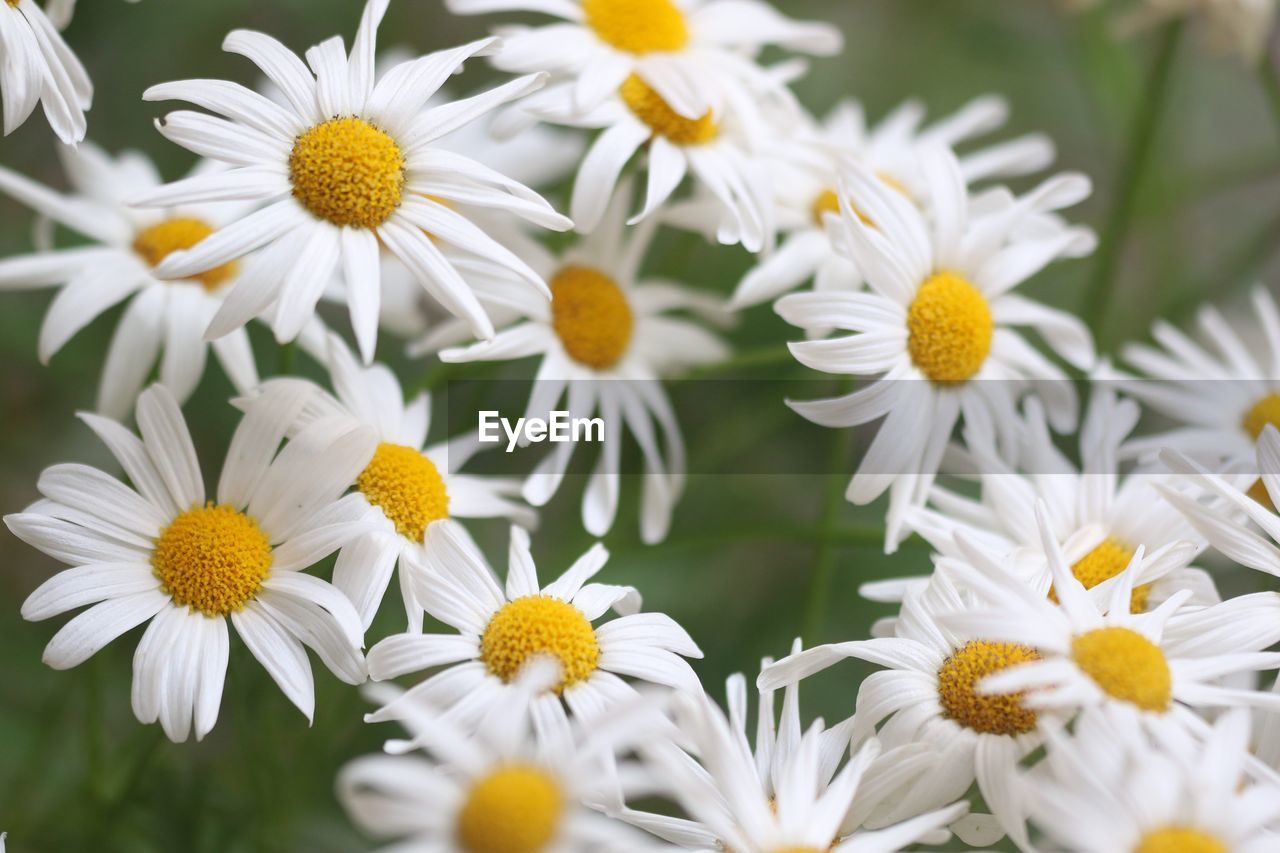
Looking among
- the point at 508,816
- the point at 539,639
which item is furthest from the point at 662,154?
the point at 508,816

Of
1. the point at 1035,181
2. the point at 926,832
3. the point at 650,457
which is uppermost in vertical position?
the point at 1035,181

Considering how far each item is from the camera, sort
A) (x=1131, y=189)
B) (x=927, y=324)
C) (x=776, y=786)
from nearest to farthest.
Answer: (x=776, y=786)
(x=927, y=324)
(x=1131, y=189)

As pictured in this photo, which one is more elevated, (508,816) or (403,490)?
(403,490)

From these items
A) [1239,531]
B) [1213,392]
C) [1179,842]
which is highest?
[1213,392]

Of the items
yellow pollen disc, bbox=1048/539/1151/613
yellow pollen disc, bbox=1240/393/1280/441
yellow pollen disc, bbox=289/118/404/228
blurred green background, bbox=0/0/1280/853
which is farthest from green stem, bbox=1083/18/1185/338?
yellow pollen disc, bbox=289/118/404/228

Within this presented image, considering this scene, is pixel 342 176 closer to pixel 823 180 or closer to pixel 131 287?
pixel 131 287

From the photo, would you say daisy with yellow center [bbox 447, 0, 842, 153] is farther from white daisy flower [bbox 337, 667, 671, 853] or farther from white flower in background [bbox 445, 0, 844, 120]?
white daisy flower [bbox 337, 667, 671, 853]

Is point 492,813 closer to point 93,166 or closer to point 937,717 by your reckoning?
point 937,717

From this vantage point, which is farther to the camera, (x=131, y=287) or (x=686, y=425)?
(x=686, y=425)

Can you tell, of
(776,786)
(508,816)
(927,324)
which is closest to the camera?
(508,816)

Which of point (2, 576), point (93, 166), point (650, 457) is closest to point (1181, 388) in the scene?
point (650, 457)
